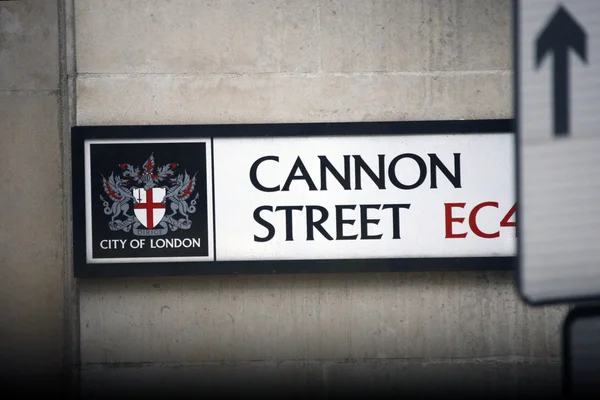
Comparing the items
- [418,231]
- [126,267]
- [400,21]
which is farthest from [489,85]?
[126,267]

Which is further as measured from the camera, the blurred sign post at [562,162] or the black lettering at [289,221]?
the black lettering at [289,221]

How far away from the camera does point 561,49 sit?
132 centimetres

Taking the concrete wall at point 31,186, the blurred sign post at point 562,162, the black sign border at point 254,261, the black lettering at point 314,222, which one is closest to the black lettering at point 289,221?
the black lettering at point 314,222

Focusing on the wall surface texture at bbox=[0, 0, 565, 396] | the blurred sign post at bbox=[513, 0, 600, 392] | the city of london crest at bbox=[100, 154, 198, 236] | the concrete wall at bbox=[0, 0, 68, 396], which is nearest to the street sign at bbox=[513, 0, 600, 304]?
the blurred sign post at bbox=[513, 0, 600, 392]

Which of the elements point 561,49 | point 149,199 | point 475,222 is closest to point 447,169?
point 475,222

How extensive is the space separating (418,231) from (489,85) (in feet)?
4.24

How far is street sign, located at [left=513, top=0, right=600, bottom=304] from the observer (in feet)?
4.17

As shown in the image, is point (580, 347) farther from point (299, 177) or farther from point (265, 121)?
point (265, 121)

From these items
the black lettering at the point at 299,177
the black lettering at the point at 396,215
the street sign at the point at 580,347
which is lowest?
the street sign at the point at 580,347

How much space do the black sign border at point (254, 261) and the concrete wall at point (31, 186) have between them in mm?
239

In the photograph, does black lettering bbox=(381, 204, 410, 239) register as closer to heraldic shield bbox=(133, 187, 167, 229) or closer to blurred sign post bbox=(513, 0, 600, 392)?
heraldic shield bbox=(133, 187, 167, 229)

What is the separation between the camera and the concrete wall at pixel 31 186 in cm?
489

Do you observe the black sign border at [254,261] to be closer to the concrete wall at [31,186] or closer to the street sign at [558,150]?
the concrete wall at [31,186]

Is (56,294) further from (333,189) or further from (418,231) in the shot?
(418,231)
